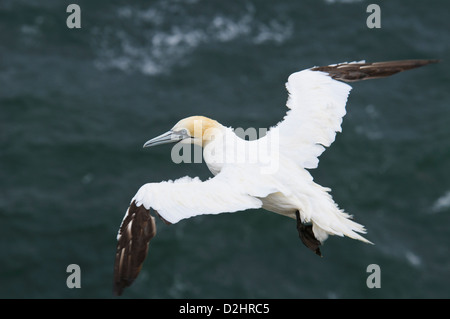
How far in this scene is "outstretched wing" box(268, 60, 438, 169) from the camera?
41.5ft

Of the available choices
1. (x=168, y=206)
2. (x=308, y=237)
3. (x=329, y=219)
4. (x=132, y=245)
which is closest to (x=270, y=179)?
(x=329, y=219)

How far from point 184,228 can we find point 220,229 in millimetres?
1574

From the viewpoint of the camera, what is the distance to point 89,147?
1435 inches

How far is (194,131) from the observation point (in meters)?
13.1

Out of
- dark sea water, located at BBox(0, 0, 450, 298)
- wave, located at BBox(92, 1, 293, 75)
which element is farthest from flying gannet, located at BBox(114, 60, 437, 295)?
wave, located at BBox(92, 1, 293, 75)

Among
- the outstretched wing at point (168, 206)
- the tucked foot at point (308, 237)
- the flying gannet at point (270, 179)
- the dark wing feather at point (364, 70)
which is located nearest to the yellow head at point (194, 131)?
the flying gannet at point (270, 179)

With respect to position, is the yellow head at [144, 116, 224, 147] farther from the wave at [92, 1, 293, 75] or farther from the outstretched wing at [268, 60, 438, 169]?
the wave at [92, 1, 293, 75]

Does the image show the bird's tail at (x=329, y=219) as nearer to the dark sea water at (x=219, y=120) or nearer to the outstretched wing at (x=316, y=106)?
the outstretched wing at (x=316, y=106)

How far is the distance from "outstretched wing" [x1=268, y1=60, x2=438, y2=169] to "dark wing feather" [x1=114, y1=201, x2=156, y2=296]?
2.85 m

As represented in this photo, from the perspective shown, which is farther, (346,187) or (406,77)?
(406,77)

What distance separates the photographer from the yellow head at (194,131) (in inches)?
511

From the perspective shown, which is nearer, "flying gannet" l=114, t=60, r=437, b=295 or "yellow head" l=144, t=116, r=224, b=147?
"flying gannet" l=114, t=60, r=437, b=295

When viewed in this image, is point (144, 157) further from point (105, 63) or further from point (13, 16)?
point (13, 16)

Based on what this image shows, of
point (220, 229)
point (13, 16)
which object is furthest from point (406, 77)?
point (13, 16)
